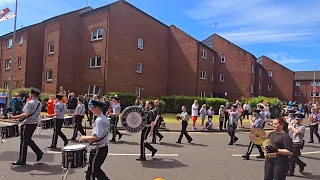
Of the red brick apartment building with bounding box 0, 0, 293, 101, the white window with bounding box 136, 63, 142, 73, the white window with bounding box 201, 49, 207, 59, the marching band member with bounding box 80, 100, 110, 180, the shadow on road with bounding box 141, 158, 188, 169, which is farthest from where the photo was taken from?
the white window with bounding box 201, 49, 207, 59

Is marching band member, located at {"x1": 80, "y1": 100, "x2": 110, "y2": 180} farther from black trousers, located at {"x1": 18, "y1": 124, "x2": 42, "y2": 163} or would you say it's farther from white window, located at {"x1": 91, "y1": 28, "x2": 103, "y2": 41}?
white window, located at {"x1": 91, "y1": 28, "x2": 103, "y2": 41}

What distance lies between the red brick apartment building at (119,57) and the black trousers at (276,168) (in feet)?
70.7

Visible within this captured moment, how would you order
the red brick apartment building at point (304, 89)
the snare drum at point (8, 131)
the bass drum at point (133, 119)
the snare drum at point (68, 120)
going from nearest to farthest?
the snare drum at point (8, 131), the bass drum at point (133, 119), the snare drum at point (68, 120), the red brick apartment building at point (304, 89)

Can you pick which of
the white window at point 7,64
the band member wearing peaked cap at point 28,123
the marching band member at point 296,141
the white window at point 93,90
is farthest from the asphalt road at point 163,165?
the white window at point 7,64

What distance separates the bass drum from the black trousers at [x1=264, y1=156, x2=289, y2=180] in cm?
389

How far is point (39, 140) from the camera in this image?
431 inches

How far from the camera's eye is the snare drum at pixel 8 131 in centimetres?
752

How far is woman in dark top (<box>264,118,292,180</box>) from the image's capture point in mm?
4801

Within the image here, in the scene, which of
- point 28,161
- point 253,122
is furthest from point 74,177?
point 253,122

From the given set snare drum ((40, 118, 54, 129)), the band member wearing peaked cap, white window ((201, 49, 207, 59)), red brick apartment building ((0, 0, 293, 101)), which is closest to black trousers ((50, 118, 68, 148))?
snare drum ((40, 118, 54, 129))

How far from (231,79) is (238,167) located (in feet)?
111

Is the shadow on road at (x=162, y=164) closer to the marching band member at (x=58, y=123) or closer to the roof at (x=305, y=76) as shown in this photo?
the marching band member at (x=58, y=123)

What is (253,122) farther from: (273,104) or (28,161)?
(273,104)

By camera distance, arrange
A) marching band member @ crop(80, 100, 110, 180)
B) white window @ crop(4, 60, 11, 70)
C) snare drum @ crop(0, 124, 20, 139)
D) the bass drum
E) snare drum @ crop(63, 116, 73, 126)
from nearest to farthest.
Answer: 1. marching band member @ crop(80, 100, 110, 180)
2. snare drum @ crop(0, 124, 20, 139)
3. the bass drum
4. snare drum @ crop(63, 116, 73, 126)
5. white window @ crop(4, 60, 11, 70)
